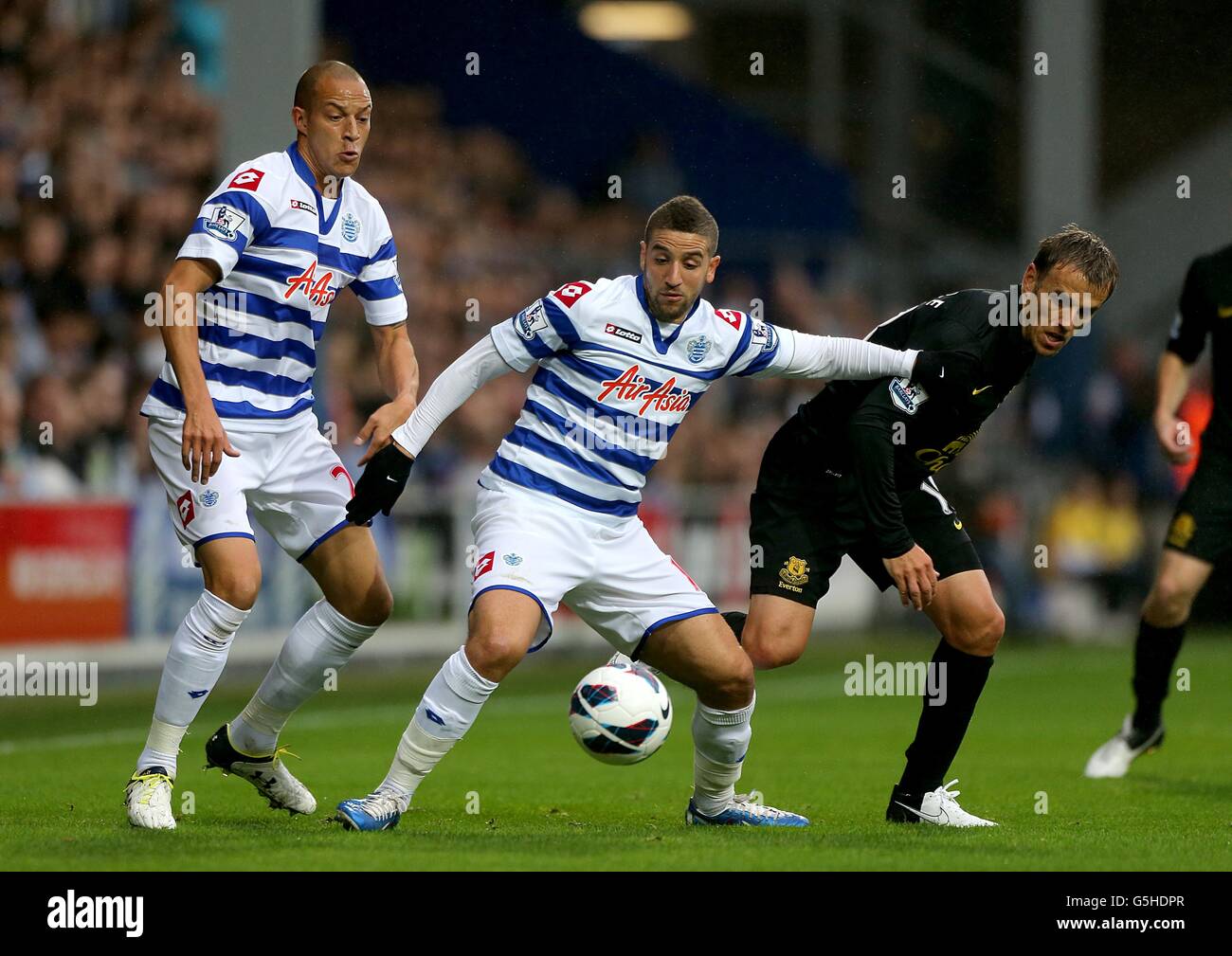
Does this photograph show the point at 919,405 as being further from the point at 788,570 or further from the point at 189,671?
the point at 189,671

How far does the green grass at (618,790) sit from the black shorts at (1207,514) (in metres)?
1.09

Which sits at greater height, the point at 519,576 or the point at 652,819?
the point at 519,576

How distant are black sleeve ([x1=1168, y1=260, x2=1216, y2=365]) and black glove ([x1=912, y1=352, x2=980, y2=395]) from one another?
2.57 metres

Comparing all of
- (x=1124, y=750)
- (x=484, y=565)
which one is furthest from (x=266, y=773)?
(x=1124, y=750)

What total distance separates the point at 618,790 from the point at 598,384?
8.05 ft

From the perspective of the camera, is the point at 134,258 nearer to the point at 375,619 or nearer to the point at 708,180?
the point at 708,180

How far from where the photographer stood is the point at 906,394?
6.45 meters

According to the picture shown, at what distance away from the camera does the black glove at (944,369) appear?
646 centimetres

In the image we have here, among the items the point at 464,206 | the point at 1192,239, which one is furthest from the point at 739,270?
the point at 1192,239

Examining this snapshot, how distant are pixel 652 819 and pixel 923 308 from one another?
2.20m

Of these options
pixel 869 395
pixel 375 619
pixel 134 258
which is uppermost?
pixel 134 258

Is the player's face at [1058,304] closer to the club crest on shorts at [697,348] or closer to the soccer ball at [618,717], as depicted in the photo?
the club crest on shorts at [697,348]

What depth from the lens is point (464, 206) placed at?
17734mm

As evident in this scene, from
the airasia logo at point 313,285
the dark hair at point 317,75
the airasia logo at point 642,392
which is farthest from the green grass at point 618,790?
the dark hair at point 317,75
